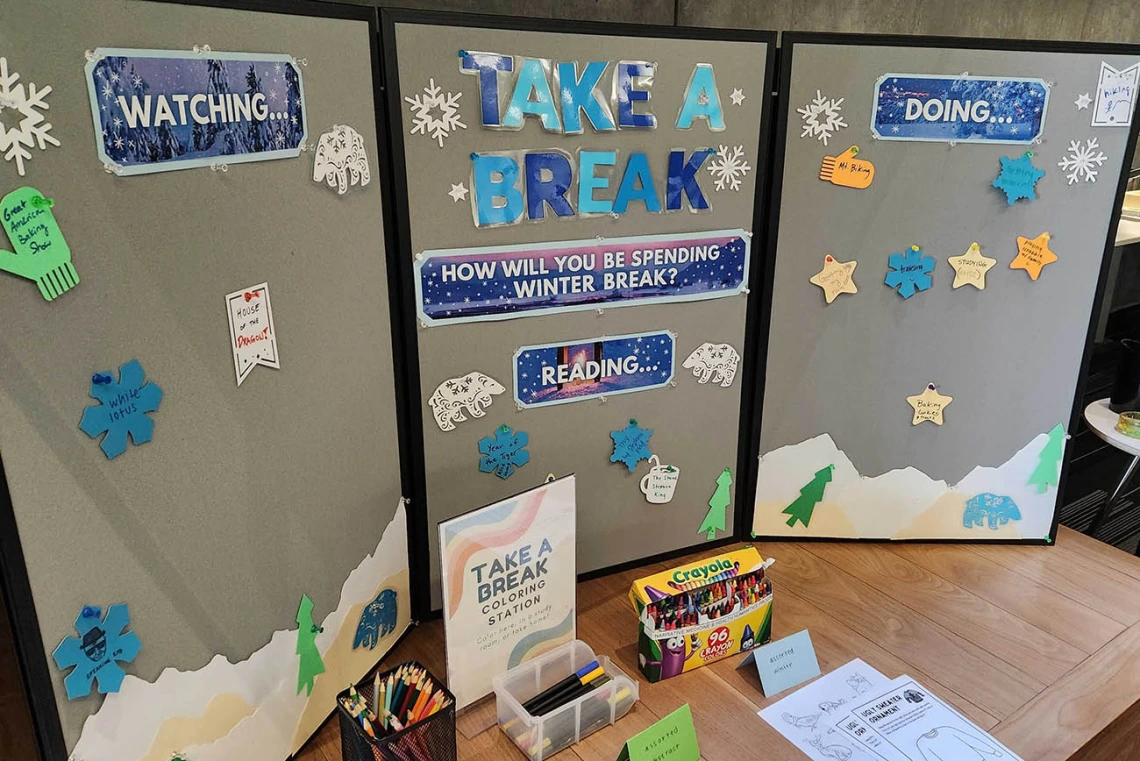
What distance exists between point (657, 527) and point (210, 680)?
0.82 meters

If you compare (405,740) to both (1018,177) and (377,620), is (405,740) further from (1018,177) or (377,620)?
(1018,177)

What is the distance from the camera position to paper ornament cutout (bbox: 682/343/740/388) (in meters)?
1.50

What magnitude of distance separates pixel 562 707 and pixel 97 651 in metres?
0.60

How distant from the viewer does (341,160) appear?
1.09 metres

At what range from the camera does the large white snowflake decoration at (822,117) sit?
1404 mm

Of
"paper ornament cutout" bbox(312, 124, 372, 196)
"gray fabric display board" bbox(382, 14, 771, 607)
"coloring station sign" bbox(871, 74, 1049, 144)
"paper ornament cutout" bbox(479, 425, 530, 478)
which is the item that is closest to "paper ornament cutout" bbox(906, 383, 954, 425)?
"gray fabric display board" bbox(382, 14, 771, 607)

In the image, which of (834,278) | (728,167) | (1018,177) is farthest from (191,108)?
(1018,177)

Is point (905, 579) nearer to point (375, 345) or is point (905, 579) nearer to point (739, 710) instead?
point (739, 710)

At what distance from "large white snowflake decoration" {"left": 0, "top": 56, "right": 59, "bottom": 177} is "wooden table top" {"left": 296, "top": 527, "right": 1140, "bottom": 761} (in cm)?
84

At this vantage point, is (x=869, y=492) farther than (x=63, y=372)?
Yes

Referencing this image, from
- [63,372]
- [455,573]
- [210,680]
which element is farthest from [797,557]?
[63,372]

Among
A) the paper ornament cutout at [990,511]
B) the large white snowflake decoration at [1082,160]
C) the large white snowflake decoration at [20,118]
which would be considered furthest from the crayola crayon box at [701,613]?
the large white snowflake decoration at [20,118]

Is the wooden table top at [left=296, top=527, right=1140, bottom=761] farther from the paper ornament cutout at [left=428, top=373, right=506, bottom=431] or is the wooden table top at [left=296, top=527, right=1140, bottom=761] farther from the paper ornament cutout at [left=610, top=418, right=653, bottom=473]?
the paper ornament cutout at [left=428, top=373, right=506, bottom=431]

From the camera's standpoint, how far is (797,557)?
1644 millimetres
